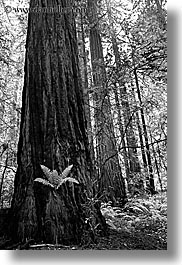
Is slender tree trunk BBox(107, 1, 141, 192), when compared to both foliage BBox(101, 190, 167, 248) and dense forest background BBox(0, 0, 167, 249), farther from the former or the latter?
foliage BBox(101, 190, 167, 248)

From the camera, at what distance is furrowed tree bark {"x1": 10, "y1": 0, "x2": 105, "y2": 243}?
151 cm

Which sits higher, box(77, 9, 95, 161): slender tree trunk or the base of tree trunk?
box(77, 9, 95, 161): slender tree trunk

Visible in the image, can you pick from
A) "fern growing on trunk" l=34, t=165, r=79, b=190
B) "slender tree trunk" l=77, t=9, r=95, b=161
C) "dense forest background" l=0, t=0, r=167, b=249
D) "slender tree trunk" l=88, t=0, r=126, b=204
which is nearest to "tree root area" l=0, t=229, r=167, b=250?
"dense forest background" l=0, t=0, r=167, b=249

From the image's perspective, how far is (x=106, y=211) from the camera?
186 cm

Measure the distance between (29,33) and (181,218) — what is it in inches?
58.8

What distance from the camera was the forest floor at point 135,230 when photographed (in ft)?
5.07

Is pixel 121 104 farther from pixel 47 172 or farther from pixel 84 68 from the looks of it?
pixel 47 172

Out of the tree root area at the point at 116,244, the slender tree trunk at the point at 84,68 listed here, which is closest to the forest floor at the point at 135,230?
the tree root area at the point at 116,244

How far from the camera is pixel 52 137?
165 centimetres

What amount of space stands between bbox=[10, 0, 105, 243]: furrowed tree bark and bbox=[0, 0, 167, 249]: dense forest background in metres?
0.29

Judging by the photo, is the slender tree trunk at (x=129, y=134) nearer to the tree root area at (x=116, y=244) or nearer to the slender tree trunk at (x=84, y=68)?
the slender tree trunk at (x=84, y=68)

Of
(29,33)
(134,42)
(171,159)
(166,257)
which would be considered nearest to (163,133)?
(171,159)

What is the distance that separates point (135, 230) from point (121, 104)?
1127 mm

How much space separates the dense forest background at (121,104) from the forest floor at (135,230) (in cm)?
1
